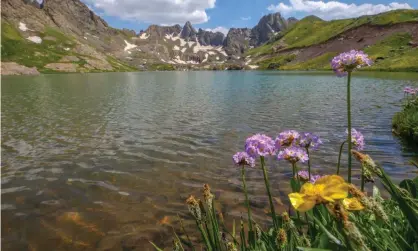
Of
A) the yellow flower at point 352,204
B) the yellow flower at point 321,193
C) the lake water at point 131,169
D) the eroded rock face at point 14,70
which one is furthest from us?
the eroded rock face at point 14,70

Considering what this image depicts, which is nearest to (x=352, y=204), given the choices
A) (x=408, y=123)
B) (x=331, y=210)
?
(x=331, y=210)

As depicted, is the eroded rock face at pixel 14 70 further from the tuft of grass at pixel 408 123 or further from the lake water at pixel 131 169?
the tuft of grass at pixel 408 123

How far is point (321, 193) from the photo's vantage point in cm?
186

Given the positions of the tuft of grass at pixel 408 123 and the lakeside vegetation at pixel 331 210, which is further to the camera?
the tuft of grass at pixel 408 123

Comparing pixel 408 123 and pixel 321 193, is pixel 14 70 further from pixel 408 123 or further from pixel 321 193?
pixel 321 193

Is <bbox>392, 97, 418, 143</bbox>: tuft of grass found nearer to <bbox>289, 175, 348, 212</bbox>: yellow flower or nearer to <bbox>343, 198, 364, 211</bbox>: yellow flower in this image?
<bbox>343, 198, 364, 211</bbox>: yellow flower

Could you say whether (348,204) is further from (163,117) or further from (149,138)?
(163,117)

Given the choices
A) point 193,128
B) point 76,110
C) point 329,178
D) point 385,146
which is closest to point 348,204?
point 329,178

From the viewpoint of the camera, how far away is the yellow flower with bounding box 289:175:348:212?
5.90 ft

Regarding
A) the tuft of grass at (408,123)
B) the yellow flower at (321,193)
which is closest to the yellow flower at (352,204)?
the yellow flower at (321,193)

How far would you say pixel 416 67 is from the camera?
101188 millimetres

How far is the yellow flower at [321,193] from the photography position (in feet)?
5.90

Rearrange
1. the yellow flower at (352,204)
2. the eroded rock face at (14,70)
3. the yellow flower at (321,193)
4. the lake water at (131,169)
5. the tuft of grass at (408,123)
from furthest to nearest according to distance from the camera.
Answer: the eroded rock face at (14,70) → the tuft of grass at (408,123) → the lake water at (131,169) → the yellow flower at (352,204) → the yellow flower at (321,193)

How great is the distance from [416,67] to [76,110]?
109887mm
